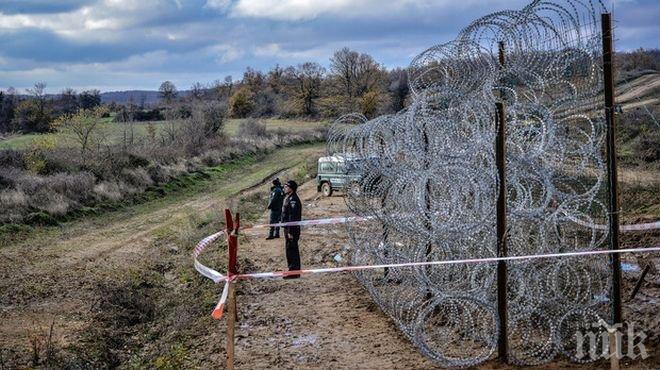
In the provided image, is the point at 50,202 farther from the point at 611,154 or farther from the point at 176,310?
the point at 611,154

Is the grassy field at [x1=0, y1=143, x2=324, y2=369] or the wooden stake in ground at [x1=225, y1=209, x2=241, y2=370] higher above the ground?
the wooden stake in ground at [x1=225, y1=209, x2=241, y2=370]

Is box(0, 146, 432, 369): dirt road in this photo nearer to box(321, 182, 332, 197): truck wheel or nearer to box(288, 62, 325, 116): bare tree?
box(321, 182, 332, 197): truck wheel

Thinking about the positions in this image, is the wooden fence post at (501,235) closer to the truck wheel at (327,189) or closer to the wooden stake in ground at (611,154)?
the wooden stake in ground at (611,154)

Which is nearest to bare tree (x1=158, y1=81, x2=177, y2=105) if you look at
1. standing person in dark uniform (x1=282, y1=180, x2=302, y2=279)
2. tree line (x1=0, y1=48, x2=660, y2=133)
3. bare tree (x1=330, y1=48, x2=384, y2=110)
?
tree line (x1=0, y1=48, x2=660, y2=133)

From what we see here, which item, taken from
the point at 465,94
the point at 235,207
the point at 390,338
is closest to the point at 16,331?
the point at 390,338

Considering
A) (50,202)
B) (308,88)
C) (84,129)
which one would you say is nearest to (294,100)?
(308,88)

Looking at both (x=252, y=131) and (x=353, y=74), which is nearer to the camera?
(x=252, y=131)

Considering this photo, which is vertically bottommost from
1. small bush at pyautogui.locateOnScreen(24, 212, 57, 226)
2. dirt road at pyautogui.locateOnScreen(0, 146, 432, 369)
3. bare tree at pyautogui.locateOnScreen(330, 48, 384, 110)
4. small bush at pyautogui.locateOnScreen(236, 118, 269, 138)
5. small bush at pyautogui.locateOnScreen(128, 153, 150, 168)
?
dirt road at pyautogui.locateOnScreen(0, 146, 432, 369)

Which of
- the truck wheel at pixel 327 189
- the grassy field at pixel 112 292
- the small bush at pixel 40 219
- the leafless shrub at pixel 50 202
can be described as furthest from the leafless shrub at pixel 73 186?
the truck wheel at pixel 327 189

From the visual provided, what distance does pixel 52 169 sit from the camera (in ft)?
80.5

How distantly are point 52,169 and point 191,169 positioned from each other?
22.3ft

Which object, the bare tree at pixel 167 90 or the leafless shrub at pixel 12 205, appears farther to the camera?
the bare tree at pixel 167 90

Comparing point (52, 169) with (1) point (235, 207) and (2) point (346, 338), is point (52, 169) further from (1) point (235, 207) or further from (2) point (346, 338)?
(2) point (346, 338)

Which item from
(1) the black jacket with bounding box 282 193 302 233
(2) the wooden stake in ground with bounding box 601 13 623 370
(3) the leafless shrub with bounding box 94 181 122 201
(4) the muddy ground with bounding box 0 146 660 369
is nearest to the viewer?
(2) the wooden stake in ground with bounding box 601 13 623 370
